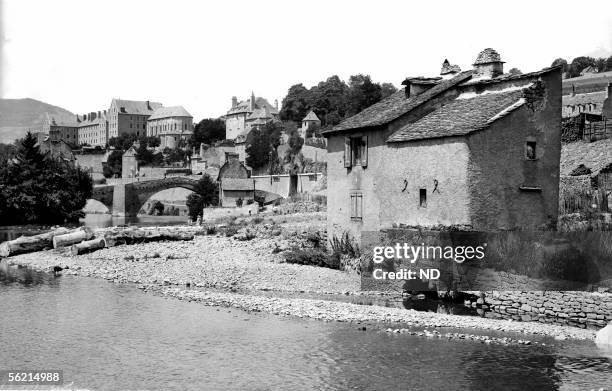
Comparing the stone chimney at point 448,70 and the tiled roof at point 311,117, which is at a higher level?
the tiled roof at point 311,117

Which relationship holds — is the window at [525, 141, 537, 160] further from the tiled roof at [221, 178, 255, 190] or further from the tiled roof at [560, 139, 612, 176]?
the tiled roof at [221, 178, 255, 190]

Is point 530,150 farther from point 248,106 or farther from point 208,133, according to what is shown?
point 208,133

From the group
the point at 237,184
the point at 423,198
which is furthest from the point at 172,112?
the point at 423,198

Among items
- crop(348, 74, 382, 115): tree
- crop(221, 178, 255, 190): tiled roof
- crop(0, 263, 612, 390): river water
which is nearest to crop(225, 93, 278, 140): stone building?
crop(348, 74, 382, 115): tree

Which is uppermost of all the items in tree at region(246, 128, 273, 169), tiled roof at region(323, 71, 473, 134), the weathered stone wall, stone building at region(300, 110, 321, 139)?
stone building at region(300, 110, 321, 139)

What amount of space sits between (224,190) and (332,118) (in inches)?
1764

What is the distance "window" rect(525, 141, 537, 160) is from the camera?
25.2 m

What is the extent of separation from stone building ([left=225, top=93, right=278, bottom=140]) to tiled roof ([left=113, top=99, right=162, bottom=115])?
41.4 metres

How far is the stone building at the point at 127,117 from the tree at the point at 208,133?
109 feet

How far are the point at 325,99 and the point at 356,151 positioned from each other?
9847 cm

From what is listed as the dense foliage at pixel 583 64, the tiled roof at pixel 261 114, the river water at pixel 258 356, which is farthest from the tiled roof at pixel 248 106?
the river water at pixel 258 356

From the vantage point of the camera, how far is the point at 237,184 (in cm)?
7575

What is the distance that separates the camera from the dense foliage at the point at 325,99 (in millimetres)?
116306

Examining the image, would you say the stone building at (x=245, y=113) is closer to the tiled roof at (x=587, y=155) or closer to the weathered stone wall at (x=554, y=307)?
the tiled roof at (x=587, y=155)
